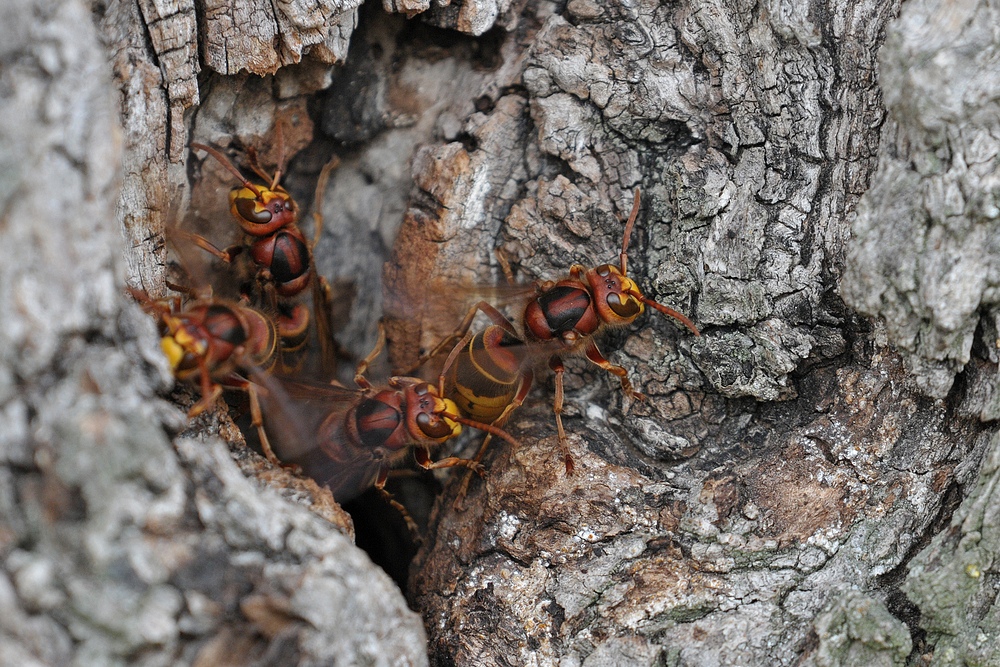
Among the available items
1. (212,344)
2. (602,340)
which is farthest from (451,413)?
(212,344)

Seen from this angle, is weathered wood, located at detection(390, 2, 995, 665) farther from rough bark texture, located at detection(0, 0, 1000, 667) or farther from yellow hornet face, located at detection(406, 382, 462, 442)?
yellow hornet face, located at detection(406, 382, 462, 442)

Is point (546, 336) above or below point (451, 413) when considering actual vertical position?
above

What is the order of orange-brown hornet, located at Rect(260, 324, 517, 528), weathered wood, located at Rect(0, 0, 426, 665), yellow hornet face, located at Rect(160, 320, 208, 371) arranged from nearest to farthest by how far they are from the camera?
weathered wood, located at Rect(0, 0, 426, 665) → yellow hornet face, located at Rect(160, 320, 208, 371) → orange-brown hornet, located at Rect(260, 324, 517, 528)

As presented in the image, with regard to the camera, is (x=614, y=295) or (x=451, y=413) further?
(x=451, y=413)

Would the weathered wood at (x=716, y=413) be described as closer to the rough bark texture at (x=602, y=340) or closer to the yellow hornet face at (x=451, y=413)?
the rough bark texture at (x=602, y=340)

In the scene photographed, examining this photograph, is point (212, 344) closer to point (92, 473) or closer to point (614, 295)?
point (92, 473)

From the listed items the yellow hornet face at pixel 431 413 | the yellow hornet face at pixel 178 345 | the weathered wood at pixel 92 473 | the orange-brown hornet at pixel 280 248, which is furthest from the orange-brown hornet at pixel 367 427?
the weathered wood at pixel 92 473

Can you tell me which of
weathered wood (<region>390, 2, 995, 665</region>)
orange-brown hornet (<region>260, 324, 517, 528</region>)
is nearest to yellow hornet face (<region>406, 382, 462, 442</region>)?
orange-brown hornet (<region>260, 324, 517, 528</region>)
